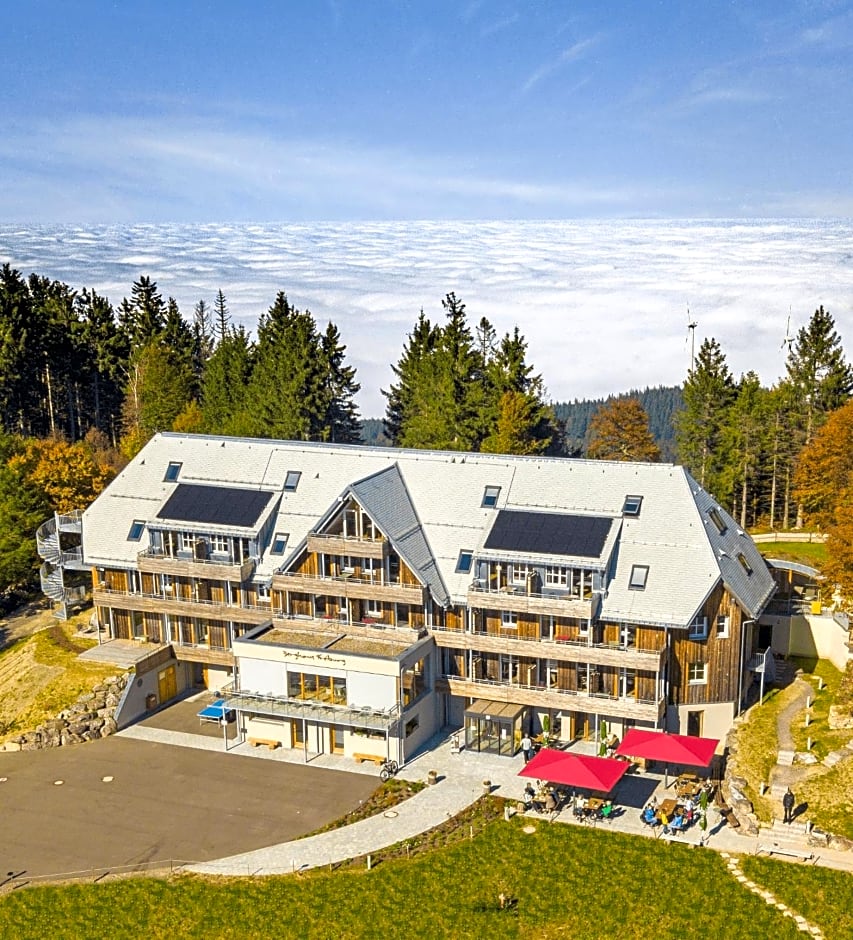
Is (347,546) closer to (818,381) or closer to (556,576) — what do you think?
(556,576)

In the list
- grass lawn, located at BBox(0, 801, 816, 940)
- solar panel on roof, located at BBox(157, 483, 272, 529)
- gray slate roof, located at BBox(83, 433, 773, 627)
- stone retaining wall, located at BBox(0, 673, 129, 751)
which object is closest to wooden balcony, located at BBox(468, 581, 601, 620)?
gray slate roof, located at BBox(83, 433, 773, 627)

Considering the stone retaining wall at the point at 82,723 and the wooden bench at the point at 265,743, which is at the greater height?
the stone retaining wall at the point at 82,723

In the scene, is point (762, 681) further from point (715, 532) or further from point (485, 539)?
point (485, 539)

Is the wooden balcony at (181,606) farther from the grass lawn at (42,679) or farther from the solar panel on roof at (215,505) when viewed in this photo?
the solar panel on roof at (215,505)

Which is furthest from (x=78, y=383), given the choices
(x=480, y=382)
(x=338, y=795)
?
(x=338, y=795)

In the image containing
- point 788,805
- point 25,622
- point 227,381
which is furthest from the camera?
point 227,381

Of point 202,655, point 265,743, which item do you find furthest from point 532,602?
point 202,655

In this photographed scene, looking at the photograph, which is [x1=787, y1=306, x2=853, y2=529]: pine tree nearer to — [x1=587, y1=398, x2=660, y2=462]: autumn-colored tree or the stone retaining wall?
[x1=587, y1=398, x2=660, y2=462]: autumn-colored tree

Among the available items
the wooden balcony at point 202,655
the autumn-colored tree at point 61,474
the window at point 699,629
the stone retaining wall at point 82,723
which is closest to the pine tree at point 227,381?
the autumn-colored tree at point 61,474
